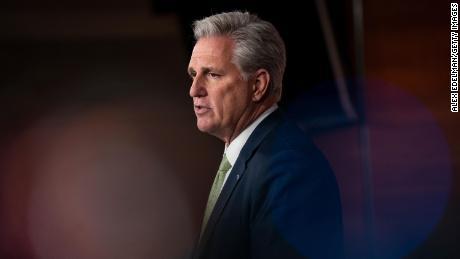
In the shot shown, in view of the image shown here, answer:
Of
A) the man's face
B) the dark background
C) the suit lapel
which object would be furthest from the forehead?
the dark background

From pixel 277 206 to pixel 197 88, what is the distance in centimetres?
23

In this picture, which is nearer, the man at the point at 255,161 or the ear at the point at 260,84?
the man at the point at 255,161

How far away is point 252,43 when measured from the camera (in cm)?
87

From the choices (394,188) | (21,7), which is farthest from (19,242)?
(394,188)

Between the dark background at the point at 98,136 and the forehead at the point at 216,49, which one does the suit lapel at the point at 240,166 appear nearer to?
the forehead at the point at 216,49

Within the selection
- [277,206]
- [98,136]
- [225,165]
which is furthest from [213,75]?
[98,136]

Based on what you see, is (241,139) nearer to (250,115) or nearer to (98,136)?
(250,115)

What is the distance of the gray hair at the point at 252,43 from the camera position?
0.87 m

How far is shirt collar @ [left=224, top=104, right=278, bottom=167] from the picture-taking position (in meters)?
0.88

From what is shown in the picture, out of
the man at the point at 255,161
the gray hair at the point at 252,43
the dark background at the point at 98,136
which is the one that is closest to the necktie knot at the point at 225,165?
the man at the point at 255,161

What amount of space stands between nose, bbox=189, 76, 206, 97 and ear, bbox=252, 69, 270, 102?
→ 0.23 feet

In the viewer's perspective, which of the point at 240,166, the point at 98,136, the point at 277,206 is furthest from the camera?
the point at 98,136

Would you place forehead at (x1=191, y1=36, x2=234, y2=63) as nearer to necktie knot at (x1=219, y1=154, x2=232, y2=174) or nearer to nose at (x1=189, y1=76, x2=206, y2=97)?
nose at (x1=189, y1=76, x2=206, y2=97)

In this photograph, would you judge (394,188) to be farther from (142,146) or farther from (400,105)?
(142,146)
